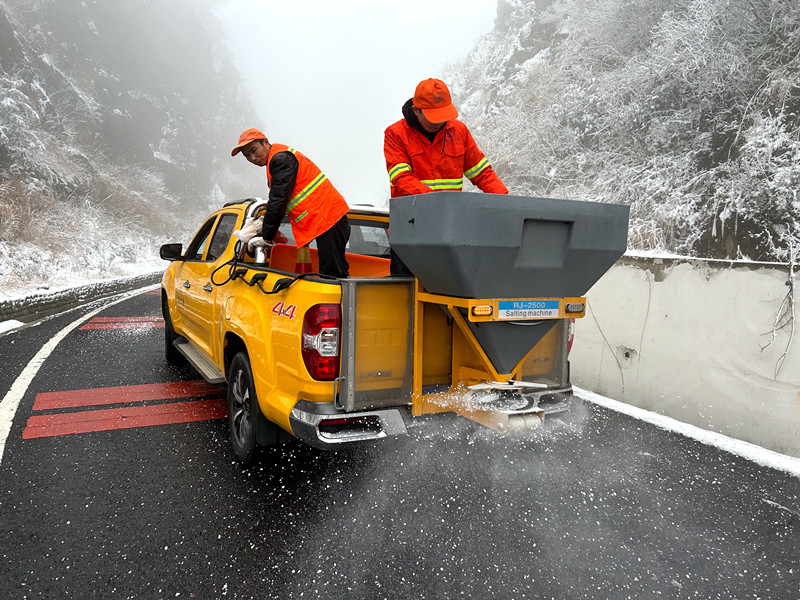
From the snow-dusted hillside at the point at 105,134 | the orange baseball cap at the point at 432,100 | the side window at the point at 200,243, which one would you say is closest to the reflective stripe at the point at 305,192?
the orange baseball cap at the point at 432,100

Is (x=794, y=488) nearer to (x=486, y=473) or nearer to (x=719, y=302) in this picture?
(x=719, y=302)

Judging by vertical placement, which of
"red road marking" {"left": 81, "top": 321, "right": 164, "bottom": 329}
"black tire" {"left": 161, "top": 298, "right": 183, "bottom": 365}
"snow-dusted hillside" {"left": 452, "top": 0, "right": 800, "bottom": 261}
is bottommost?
"red road marking" {"left": 81, "top": 321, "right": 164, "bottom": 329}

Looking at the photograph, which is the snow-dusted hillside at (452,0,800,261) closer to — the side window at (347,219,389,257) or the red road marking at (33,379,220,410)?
the side window at (347,219,389,257)

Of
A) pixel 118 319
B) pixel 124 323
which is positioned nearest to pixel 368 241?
pixel 124 323

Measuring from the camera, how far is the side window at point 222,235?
171 inches

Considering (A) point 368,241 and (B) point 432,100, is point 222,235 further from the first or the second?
(B) point 432,100

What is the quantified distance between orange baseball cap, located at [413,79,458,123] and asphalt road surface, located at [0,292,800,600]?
1.92 m

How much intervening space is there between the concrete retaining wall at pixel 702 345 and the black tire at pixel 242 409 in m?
3.33

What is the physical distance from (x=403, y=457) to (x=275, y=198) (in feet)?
6.48

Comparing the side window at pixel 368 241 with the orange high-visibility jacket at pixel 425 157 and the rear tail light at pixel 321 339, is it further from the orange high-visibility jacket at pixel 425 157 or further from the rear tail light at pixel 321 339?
the rear tail light at pixel 321 339

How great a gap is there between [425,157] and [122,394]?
141 inches

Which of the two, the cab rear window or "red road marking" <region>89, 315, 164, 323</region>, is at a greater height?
the cab rear window

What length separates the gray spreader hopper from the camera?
2.37 m

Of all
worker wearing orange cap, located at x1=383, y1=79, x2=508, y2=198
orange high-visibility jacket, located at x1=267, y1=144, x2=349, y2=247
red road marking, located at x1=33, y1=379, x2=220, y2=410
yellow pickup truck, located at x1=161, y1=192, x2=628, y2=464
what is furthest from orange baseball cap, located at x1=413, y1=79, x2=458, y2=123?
red road marking, located at x1=33, y1=379, x2=220, y2=410
